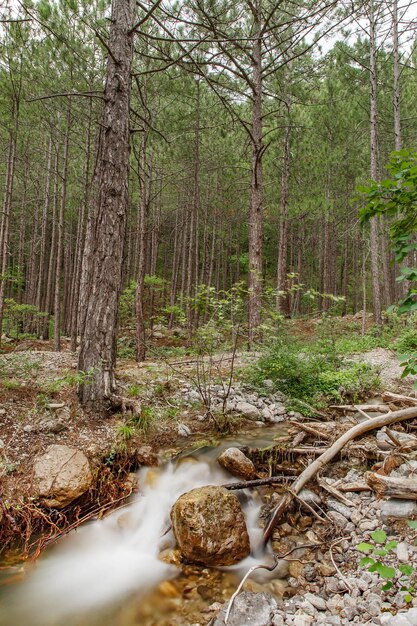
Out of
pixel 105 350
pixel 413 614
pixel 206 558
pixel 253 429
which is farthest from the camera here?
pixel 253 429

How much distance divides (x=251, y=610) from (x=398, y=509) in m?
1.52

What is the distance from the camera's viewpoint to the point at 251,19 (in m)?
9.91

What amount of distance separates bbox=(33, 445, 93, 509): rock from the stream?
37cm

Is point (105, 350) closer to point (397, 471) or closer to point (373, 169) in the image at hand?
point (397, 471)

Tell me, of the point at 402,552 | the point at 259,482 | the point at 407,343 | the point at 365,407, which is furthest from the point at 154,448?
the point at 407,343

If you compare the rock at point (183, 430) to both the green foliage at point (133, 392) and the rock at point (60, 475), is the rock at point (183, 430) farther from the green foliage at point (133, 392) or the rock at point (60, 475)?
the rock at point (60, 475)

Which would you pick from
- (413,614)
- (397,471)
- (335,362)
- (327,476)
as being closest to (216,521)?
(327,476)

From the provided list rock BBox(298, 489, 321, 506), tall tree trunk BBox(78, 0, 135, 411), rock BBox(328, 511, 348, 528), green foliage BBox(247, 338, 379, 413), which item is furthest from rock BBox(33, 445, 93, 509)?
green foliage BBox(247, 338, 379, 413)

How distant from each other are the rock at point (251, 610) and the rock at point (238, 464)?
4.93 ft

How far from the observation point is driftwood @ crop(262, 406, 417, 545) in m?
3.33

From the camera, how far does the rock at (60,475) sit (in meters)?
3.57

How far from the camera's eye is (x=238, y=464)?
4164mm

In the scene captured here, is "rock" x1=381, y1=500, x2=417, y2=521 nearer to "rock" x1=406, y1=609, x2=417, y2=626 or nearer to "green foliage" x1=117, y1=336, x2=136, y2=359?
"rock" x1=406, y1=609, x2=417, y2=626

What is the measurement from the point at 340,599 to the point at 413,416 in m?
2.72
